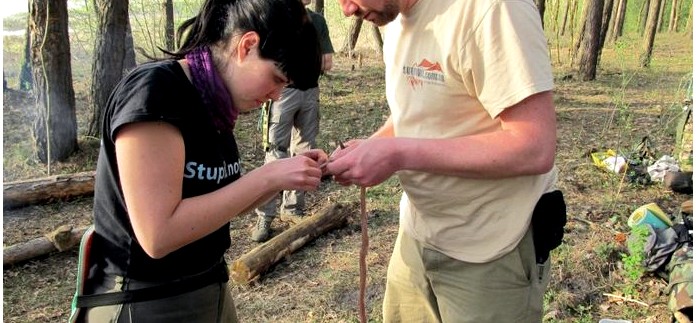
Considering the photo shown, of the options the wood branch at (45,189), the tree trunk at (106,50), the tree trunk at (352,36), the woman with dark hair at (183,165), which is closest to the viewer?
the woman with dark hair at (183,165)

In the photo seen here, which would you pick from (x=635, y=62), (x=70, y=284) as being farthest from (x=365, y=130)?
(x=635, y=62)

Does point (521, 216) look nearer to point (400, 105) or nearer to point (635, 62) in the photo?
point (400, 105)

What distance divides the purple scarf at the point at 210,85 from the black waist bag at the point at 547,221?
2.93 feet

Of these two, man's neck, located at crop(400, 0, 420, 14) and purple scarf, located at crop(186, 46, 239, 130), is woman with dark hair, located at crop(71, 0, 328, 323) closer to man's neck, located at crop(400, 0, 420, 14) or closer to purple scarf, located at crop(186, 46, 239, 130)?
purple scarf, located at crop(186, 46, 239, 130)

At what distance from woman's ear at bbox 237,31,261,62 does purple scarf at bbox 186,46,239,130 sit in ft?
0.28

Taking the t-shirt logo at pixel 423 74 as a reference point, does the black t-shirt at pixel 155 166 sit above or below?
below

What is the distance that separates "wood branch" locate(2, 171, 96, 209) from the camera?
4.71 m

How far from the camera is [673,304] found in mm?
3225

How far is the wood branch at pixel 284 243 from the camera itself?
12.4 feet

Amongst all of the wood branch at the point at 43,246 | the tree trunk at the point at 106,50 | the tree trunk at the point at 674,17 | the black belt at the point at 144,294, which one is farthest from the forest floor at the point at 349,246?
the tree trunk at the point at 674,17

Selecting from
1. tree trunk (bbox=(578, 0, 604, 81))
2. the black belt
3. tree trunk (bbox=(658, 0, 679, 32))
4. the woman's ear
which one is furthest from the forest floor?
tree trunk (bbox=(658, 0, 679, 32))

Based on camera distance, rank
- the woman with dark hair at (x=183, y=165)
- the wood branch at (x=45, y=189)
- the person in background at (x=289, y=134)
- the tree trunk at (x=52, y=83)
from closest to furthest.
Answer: the woman with dark hair at (x=183, y=165)
the person in background at (x=289, y=134)
the wood branch at (x=45, y=189)
the tree trunk at (x=52, y=83)

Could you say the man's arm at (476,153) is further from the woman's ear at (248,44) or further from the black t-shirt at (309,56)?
the woman's ear at (248,44)

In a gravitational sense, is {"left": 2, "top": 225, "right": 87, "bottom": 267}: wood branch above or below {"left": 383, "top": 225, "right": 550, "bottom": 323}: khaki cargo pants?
below
